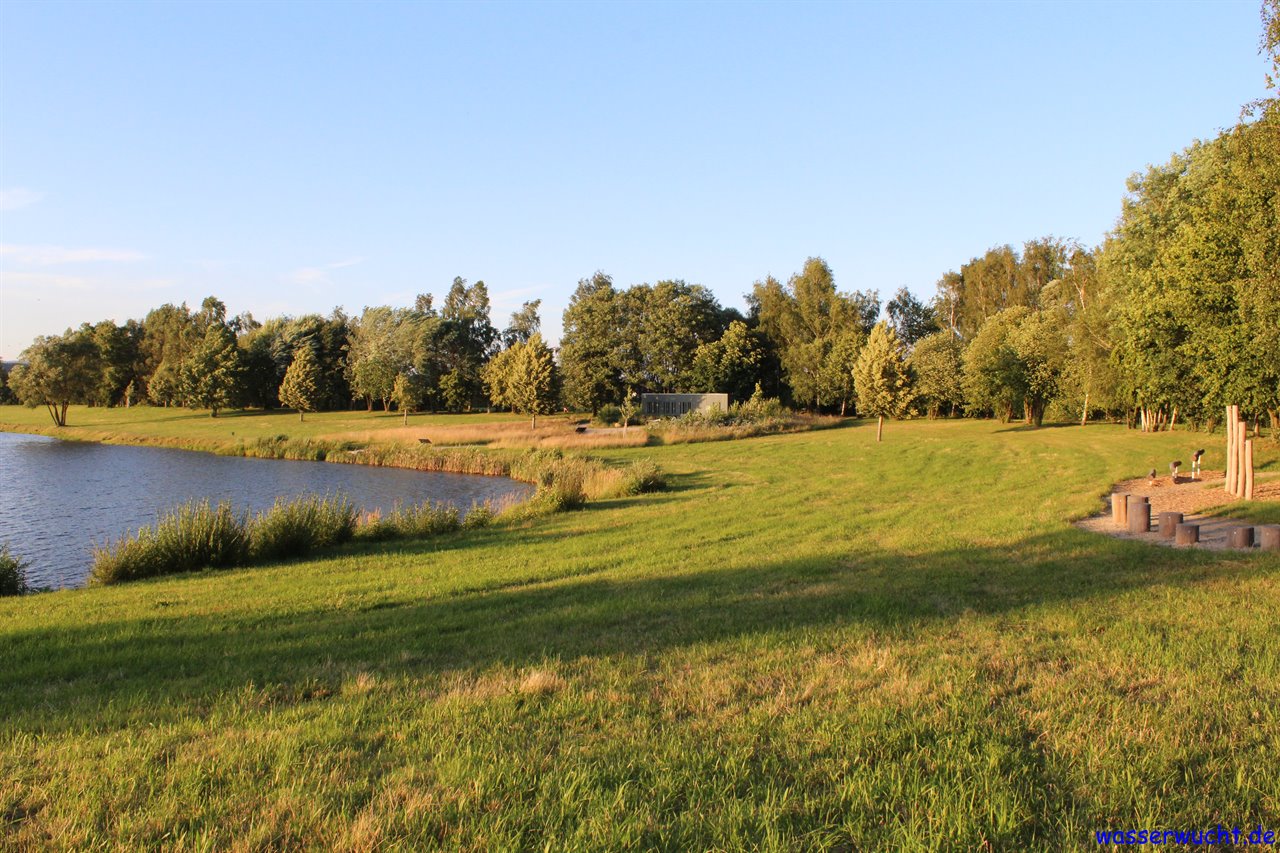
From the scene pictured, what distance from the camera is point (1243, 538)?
1178 cm

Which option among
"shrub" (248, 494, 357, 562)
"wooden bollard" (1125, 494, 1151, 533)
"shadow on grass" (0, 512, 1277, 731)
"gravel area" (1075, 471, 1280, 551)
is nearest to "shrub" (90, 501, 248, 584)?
"shrub" (248, 494, 357, 562)

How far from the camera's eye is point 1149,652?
19.9ft

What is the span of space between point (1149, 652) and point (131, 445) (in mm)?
60963

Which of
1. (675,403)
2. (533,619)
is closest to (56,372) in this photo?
(675,403)

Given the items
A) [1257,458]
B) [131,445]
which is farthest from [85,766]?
[131,445]

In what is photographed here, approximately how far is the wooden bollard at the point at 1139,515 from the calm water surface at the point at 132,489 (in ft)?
56.6

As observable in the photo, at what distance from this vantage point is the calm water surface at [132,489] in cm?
1966

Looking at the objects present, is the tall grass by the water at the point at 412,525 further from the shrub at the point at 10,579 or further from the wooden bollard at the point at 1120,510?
the wooden bollard at the point at 1120,510

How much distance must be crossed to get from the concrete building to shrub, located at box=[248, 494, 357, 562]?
44.5m

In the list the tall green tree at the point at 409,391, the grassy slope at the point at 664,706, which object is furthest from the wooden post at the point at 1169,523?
the tall green tree at the point at 409,391

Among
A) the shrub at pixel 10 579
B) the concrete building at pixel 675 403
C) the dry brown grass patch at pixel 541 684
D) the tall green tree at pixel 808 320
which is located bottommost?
the shrub at pixel 10 579

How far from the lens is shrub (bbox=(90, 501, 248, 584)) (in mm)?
13625

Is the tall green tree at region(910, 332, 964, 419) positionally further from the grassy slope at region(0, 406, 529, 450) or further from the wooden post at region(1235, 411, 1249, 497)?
the wooden post at region(1235, 411, 1249, 497)

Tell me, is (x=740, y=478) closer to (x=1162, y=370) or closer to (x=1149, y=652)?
(x=1162, y=370)
